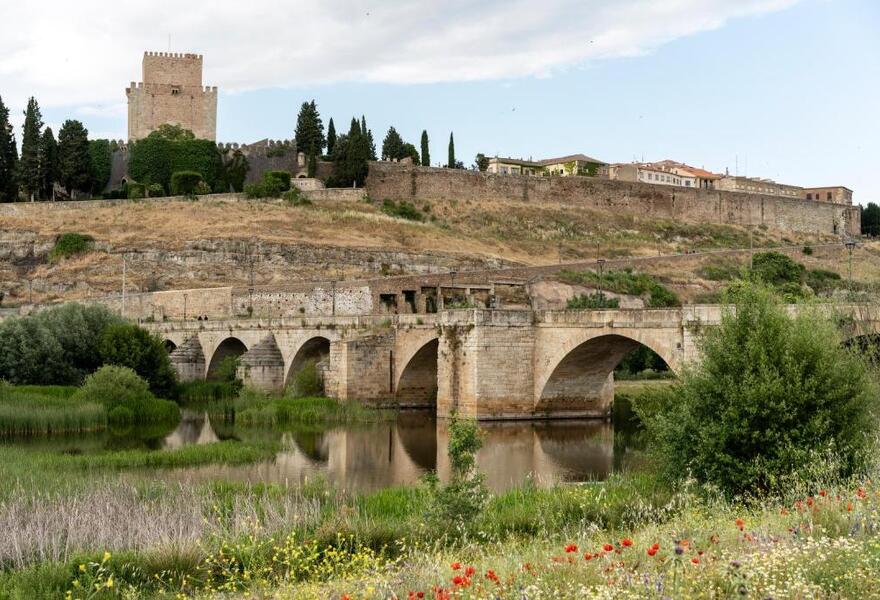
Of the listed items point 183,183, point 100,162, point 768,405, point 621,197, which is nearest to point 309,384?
point 768,405

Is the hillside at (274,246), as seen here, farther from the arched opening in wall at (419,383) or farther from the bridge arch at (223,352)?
the arched opening in wall at (419,383)

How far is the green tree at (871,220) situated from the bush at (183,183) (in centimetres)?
5748

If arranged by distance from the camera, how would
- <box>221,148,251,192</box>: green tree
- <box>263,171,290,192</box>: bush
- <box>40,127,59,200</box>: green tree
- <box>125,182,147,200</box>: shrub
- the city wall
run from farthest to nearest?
the city wall
<box>221,148,251,192</box>: green tree
<box>263,171,290,192</box>: bush
<box>125,182,147,200</box>: shrub
<box>40,127,59,200</box>: green tree

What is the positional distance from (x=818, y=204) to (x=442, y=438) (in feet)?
218

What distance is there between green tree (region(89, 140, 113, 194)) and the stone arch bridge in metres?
32.6

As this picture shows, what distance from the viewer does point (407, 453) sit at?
21.9m

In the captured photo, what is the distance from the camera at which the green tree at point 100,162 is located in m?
63.7

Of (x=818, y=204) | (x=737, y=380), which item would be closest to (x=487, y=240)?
(x=818, y=204)

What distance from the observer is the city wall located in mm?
68312

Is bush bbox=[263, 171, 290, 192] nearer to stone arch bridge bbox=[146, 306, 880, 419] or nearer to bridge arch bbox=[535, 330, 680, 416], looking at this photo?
stone arch bridge bbox=[146, 306, 880, 419]

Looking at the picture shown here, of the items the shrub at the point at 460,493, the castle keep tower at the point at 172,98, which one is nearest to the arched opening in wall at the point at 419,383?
the shrub at the point at 460,493

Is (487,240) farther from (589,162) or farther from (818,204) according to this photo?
(818,204)

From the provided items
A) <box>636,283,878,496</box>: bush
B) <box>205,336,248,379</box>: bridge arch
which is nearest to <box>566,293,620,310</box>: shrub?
<box>205,336,248,379</box>: bridge arch

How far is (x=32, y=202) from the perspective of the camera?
58.7 m
